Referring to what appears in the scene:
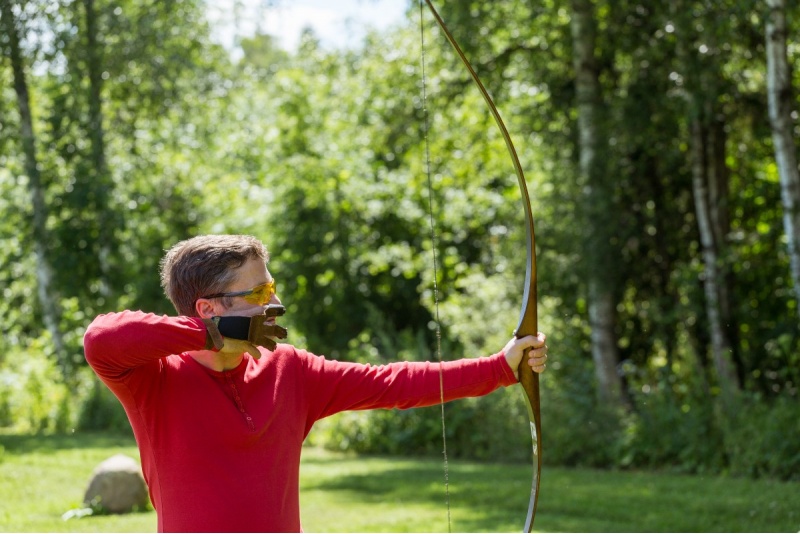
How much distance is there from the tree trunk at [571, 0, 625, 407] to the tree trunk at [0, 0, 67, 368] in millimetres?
5616

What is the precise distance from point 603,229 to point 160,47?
585 cm

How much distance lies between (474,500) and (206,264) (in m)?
5.52

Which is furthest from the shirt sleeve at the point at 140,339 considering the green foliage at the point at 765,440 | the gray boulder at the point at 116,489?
the green foliage at the point at 765,440

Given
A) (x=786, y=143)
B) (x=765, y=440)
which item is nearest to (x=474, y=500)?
(x=765, y=440)

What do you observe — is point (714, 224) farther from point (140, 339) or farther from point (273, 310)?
point (140, 339)

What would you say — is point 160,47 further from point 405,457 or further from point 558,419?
point 558,419

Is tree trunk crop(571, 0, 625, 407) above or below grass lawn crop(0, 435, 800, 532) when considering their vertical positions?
above

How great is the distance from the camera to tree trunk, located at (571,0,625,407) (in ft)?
32.6

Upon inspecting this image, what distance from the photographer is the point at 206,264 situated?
254 centimetres

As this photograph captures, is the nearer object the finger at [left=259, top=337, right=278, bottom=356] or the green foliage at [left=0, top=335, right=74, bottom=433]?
the finger at [left=259, top=337, right=278, bottom=356]

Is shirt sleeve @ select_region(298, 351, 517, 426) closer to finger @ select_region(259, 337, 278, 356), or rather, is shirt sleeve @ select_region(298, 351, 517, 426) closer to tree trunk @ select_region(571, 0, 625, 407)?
finger @ select_region(259, 337, 278, 356)

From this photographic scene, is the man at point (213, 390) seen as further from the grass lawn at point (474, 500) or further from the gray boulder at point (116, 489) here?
the gray boulder at point (116, 489)

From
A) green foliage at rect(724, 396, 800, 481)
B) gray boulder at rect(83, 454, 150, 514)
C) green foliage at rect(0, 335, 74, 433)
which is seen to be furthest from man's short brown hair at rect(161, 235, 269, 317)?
green foliage at rect(0, 335, 74, 433)

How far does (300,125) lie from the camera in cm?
1573
